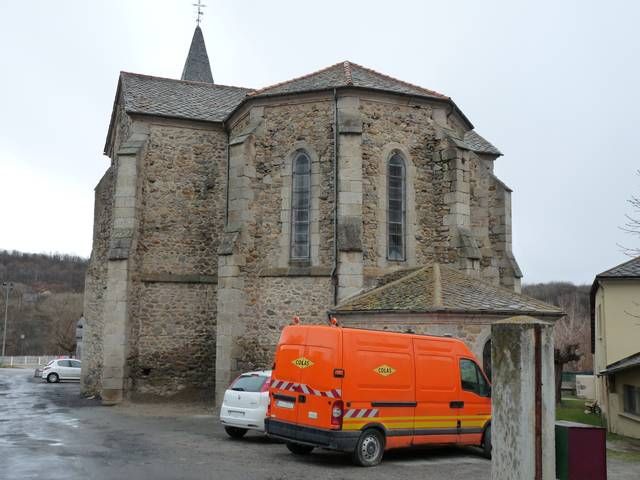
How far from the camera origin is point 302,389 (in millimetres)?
10430

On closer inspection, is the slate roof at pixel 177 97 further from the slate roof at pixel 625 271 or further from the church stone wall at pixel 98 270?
the slate roof at pixel 625 271

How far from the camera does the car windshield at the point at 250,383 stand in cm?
1287

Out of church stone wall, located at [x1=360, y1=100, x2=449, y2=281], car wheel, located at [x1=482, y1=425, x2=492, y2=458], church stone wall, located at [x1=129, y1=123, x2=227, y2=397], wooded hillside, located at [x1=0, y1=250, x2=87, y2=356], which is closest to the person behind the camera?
car wheel, located at [x1=482, y1=425, x2=492, y2=458]

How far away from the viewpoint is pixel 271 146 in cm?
1936

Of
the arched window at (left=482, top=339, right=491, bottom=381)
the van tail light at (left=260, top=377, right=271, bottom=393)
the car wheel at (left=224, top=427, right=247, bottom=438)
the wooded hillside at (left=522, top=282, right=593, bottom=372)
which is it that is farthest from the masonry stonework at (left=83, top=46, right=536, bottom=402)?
the wooded hillside at (left=522, top=282, right=593, bottom=372)

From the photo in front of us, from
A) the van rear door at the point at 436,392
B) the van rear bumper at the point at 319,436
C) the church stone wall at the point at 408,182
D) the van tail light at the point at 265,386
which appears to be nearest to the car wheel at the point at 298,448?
the van rear bumper at the point at 319,436

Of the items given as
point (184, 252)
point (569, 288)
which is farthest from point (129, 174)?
point (569, 288)

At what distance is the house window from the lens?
18.1 metres

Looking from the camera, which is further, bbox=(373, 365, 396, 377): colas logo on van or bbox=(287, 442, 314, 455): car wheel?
bbox=(287, 442, 314, 455): car wheel

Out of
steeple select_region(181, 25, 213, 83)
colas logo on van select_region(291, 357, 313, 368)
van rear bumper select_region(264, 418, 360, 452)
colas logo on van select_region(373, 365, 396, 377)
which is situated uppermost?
steeple select_region(181, 25, 213, 83)

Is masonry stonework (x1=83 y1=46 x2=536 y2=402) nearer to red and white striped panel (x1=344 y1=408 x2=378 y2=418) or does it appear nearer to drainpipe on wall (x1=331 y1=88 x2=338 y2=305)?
drainpipe on wall (x1=331 y1=88 x2=338 y2=305)

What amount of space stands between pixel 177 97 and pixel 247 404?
46.6ft

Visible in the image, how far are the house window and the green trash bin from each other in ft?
43.5

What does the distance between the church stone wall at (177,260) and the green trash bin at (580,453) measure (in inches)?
632
